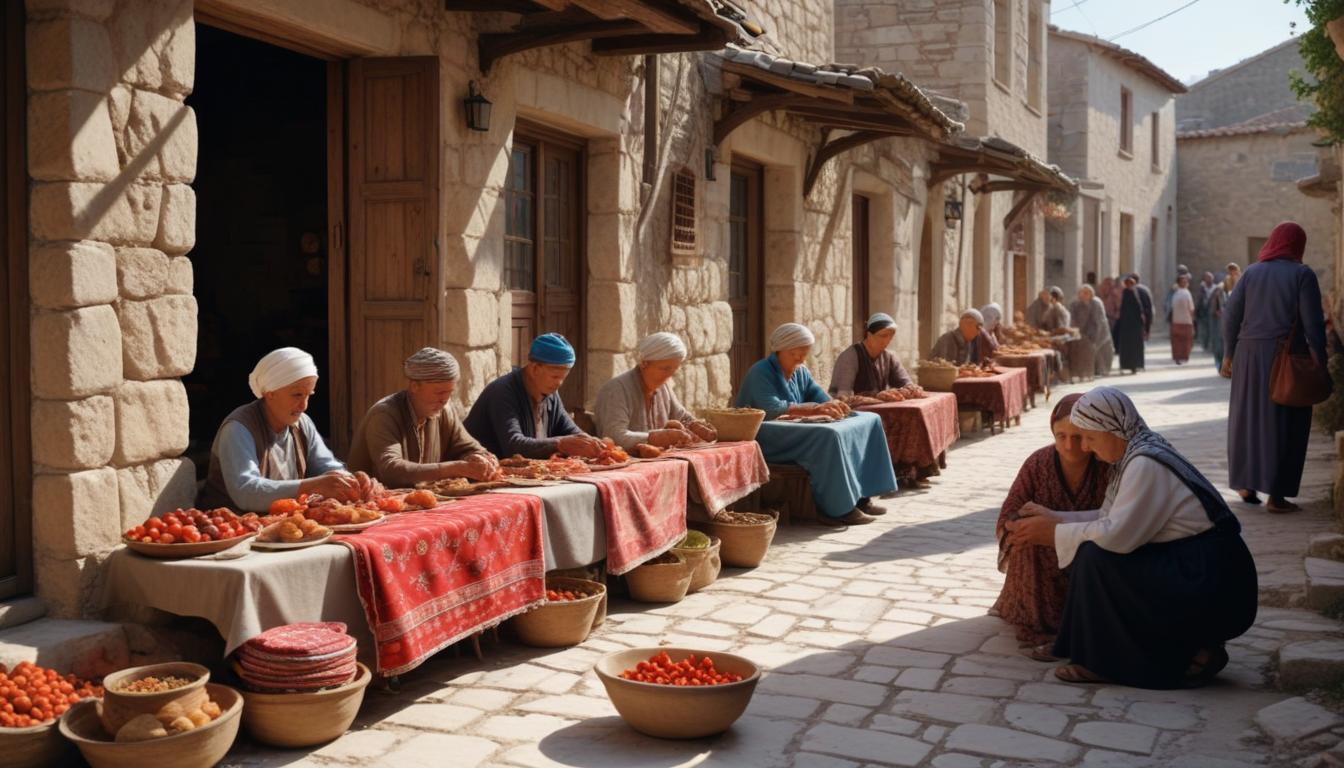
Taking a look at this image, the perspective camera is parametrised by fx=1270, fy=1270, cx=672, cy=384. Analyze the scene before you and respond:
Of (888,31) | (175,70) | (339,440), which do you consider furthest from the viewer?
(888,31)

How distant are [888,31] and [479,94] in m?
11.9

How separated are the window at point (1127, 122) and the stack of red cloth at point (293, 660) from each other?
87.5ft

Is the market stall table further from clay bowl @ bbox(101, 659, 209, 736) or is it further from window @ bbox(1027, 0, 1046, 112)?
window @ bbox(1027, 0, 1046, 112)

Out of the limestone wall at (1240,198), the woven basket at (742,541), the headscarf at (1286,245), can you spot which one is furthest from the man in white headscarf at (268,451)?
the limestone wall at (1240,198)

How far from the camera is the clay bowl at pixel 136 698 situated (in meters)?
3.39

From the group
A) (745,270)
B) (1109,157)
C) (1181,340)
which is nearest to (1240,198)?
(1109,157)

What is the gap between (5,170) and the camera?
3.95 m

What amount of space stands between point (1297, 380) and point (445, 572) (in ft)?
17.0

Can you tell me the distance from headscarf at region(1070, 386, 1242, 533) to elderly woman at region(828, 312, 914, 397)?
4348mm

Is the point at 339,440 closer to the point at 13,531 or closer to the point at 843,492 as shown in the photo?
the point at 13,531

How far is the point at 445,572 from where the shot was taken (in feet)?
14.0

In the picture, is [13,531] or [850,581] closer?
[13,531]

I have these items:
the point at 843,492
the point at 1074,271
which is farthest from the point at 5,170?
the point at 1074,271

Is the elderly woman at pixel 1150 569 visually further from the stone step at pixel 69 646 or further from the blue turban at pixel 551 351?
the stone step at pixel 69 646
